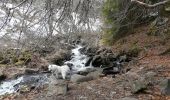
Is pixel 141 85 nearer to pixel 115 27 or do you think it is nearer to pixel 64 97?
pixel 64 97

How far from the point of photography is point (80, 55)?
1959 centimetres

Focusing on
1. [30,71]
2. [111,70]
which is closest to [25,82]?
[30,71]

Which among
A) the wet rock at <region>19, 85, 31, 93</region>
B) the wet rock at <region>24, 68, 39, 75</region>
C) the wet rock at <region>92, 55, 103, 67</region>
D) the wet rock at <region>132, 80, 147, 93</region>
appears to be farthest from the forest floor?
the wet rock at <region>24, 68, 39, 75</region>

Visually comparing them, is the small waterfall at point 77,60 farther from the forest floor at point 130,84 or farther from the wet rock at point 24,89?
the wet rock at point 24,89

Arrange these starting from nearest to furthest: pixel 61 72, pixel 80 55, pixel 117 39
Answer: pixel 61 72, pixel 117 39, pixel 80 55

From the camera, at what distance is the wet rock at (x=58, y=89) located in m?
10.1

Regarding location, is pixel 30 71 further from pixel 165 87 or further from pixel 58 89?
pixel 165 87

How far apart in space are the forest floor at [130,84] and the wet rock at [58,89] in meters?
0.13

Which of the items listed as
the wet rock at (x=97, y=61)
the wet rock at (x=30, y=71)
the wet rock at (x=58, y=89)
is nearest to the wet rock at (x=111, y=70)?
the wet rock at (x=97, y=61)

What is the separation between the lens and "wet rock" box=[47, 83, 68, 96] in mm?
10125

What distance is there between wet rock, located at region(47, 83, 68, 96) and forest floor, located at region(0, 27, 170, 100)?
135 millimetres

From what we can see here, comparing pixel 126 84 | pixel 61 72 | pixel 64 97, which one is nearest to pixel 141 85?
pixel 126 84

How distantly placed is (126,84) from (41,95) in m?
2.48

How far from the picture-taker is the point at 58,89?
10297mm
